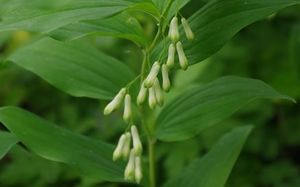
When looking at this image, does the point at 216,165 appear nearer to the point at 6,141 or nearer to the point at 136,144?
the point at 136,144

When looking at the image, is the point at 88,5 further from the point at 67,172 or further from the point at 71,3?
the point at 67,172

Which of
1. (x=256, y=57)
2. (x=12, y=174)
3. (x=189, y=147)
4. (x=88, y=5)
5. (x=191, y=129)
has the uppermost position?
(x=88, y=5)

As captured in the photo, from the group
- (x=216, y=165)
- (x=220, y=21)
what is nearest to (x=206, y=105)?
(x=216, y=165)

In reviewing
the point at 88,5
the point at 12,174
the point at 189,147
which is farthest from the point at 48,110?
the point at 88,5

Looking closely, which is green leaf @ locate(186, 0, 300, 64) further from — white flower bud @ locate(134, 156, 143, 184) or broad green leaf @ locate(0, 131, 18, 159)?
broad green leaf @ locate(0, 131, 18, 159)

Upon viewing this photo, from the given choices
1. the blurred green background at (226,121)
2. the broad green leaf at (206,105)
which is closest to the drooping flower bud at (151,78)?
the broad green leaf at (206,105)

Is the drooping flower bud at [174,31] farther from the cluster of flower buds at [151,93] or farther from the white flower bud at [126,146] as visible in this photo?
the white flower bud at [126,146]

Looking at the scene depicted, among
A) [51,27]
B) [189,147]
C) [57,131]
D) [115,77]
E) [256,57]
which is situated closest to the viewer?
[51,27]
